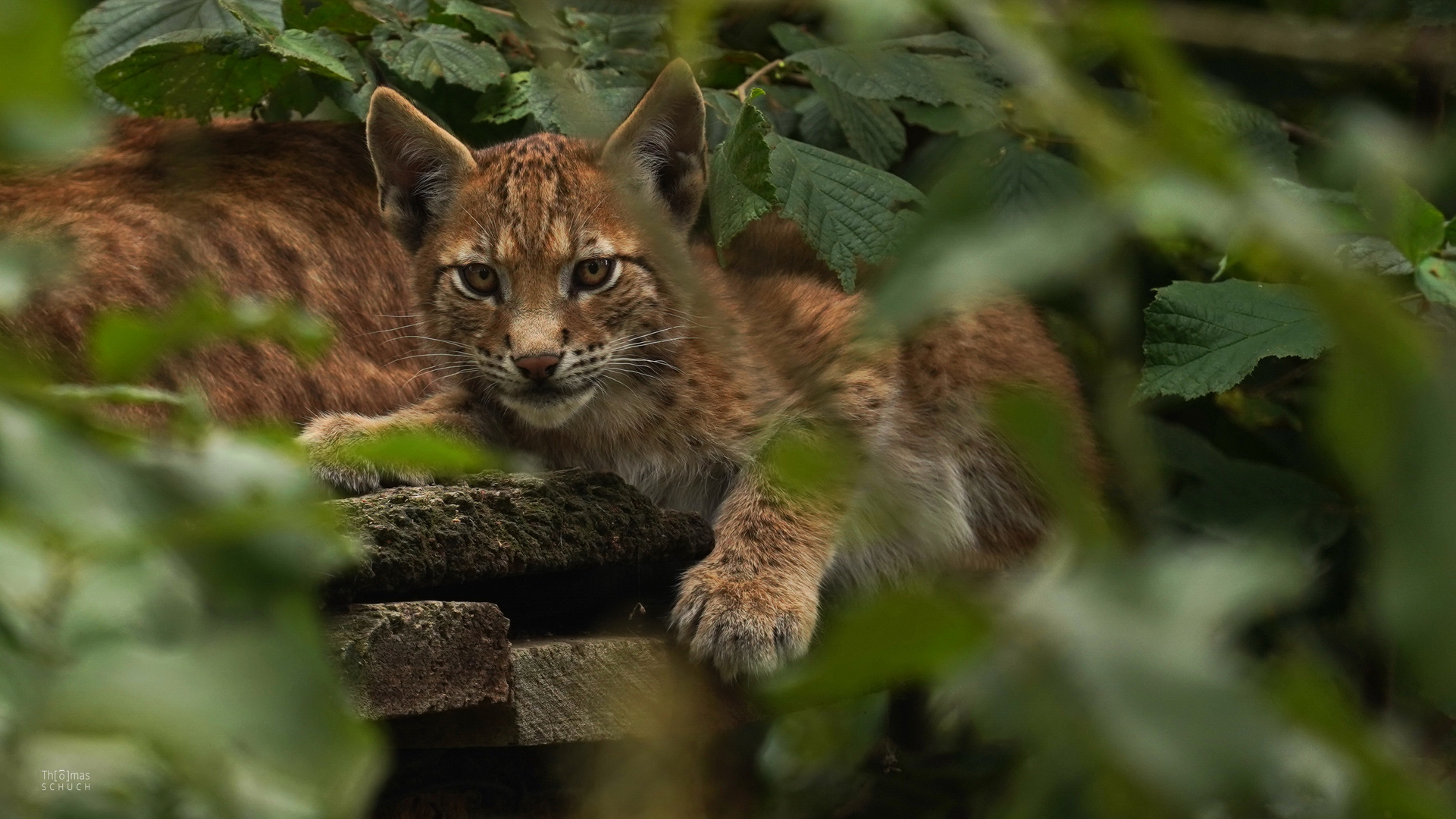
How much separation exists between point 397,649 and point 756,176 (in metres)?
0.98

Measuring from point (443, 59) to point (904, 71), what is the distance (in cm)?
103

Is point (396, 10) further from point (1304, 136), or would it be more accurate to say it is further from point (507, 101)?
point (1304, 136)

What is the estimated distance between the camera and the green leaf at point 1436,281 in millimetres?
2043

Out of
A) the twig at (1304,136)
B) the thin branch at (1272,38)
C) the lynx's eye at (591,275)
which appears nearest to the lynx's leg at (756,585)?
the lynx's eye at (591,275)

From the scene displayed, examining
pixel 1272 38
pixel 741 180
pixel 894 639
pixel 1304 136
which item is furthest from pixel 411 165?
pixel 894 639

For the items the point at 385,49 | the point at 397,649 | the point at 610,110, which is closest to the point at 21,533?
the point at 397,649

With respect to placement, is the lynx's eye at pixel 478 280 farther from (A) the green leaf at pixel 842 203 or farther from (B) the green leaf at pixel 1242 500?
(B) the green leaf at pixel 1242 500

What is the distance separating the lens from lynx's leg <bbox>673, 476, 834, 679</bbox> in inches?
104

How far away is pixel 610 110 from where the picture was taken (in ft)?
9.86

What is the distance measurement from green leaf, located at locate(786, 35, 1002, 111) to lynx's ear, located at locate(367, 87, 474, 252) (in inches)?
33.8

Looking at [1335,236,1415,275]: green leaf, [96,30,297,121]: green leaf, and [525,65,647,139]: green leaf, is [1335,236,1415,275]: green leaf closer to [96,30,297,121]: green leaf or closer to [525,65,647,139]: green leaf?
[525,65,647,139]: green leaf

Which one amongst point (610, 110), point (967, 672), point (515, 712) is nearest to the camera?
point (967, 672)

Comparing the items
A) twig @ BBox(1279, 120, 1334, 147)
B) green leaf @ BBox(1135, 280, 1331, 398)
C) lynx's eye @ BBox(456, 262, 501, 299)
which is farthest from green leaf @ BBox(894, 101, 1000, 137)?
lynx's eye @ BBox(456, 262, 501, 299)

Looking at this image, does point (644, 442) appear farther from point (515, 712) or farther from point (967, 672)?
point (967, 672)
